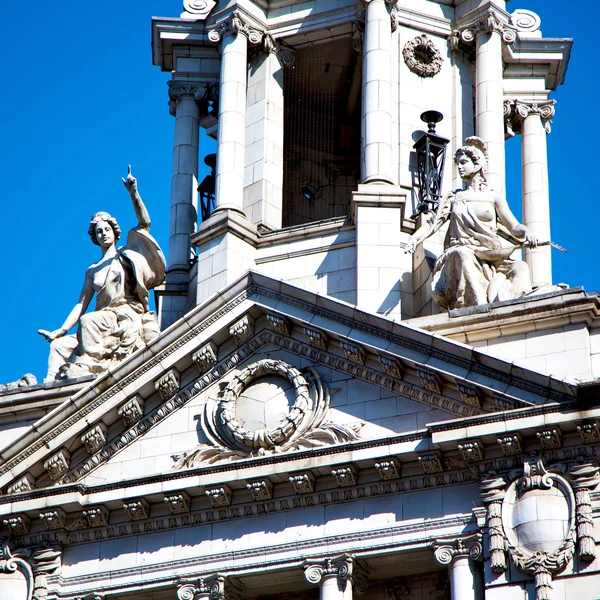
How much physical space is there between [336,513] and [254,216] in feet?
37.9

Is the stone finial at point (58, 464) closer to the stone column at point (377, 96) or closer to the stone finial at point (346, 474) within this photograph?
the stone finial at point (346, 474)

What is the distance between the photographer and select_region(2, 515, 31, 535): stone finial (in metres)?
38.8

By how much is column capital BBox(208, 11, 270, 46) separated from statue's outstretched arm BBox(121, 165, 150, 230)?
6.25 meters

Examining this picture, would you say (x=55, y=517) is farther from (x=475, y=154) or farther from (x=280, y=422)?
(x=475, y=154)

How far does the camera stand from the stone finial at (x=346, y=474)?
36938mm

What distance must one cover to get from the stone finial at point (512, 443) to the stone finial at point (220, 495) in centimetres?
495

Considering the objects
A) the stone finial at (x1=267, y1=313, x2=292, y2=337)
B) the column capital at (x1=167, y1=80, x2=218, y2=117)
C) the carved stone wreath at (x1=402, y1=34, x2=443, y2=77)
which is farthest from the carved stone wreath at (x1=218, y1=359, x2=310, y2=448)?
the column capital at (x1=167, y1=80, x2=218, y2=117)

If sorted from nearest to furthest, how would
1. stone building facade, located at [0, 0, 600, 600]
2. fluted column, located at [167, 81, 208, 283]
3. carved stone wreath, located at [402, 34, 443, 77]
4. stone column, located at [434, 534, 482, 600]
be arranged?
stone column, located at [434, 534, 482, 600] < stone building facade, located at [0, 0, 600, 600] < fluted column, located at [167, 81, 208, 283] < carved stone wreath, located at [402, 34, 443, 77]

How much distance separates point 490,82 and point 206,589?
50.8 feet

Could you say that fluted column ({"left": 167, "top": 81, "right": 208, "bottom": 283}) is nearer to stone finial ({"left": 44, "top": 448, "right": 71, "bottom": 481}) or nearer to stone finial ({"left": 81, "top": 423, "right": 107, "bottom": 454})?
stone finial ({"left": 81, "top": 423, "right": 107, "bottom": 454})

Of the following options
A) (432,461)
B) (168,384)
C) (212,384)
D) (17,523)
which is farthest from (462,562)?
(17,523)

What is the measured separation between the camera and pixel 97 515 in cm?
3859

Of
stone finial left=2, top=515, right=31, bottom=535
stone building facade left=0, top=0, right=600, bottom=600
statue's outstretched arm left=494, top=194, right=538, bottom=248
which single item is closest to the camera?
stone building facade left=0, top=0, right=600, bottom=600

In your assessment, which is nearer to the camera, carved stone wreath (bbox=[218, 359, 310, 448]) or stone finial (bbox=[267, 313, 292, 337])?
carved stone wreath (bbox=[218, 359, 310, 448])
